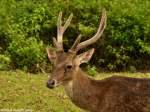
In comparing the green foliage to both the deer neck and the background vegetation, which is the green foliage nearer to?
the background vegetation

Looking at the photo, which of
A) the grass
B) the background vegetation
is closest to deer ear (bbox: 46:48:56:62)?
the grass

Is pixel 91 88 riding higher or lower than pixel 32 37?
higher

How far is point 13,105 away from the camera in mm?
9695

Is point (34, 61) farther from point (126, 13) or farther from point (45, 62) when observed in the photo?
point (126, 13)

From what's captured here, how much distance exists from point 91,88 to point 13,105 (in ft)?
7.06

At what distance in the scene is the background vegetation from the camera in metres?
13.5

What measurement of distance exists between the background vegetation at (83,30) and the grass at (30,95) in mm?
1806

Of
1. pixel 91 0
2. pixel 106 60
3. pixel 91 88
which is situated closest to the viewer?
pixel 91 88

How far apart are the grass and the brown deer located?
5.32ft

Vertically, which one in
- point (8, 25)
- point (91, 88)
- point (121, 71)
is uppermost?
point (91, 88)

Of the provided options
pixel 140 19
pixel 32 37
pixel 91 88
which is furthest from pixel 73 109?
pixel 140 19

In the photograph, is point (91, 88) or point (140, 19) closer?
point (91, 88)

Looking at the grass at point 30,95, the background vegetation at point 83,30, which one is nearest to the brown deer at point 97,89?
the grass at point 30,95

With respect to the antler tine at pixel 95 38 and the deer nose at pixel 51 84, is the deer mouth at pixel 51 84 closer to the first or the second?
the deer nose at pixel 51 84
